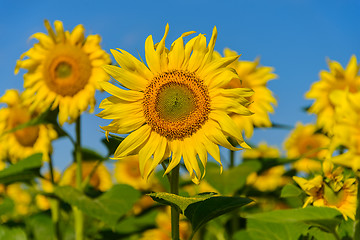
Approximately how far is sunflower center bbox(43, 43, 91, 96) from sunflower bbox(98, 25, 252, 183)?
79.9 inches

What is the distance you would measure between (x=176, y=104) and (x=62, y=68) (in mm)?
2227

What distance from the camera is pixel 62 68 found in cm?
446

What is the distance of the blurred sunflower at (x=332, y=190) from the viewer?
2.44m

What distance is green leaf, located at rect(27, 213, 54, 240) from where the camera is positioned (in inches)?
196

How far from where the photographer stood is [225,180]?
3963mm

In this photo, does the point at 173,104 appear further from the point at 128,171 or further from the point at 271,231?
the point at 128,171

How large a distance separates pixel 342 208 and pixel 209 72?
916 mm

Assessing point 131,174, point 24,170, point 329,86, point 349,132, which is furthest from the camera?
point 131,174

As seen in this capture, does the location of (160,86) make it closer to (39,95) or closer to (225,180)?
(225,180)

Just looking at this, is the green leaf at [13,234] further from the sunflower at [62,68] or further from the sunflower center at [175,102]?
the sunflower center at [175,102]

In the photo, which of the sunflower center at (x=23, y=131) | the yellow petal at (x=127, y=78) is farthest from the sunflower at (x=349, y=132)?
the sunflower center at (x=23, y=131)

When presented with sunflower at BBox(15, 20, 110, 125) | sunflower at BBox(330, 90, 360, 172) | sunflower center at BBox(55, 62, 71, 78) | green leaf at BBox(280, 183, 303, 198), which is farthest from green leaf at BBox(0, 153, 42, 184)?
sunflower at BBox(330, 90, 360, 172)

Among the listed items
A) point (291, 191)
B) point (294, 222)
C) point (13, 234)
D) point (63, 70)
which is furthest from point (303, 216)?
point (63, 70)

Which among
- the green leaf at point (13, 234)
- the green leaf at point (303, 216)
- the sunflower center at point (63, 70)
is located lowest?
the green leaf at point (13, 234)
